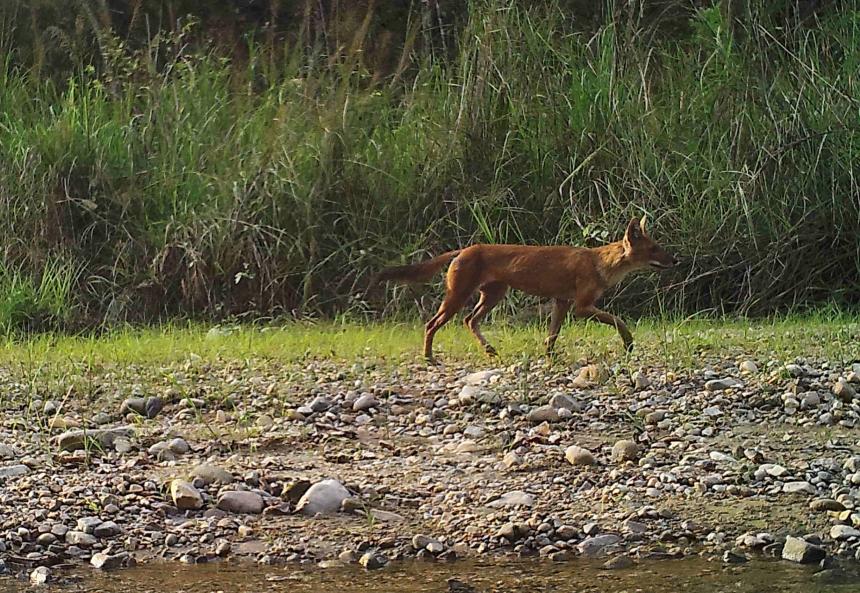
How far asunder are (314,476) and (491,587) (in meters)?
1.13

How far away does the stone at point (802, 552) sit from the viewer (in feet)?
12.3

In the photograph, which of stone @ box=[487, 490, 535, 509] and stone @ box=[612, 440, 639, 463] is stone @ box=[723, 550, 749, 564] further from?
stone @ box=[612, 440, 639, 463]

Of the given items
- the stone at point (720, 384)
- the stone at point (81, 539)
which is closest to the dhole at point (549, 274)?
the stone at point (720, 384)

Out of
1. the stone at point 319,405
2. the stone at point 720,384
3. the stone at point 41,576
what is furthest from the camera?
the stone at point 720,384

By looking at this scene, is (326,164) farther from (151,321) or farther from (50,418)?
(50,418)

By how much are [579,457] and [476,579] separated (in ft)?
3.50

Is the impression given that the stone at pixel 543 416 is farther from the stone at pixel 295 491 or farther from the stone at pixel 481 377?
the stone at pixel 295 491

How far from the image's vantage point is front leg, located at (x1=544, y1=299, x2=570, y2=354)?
6.21 metres

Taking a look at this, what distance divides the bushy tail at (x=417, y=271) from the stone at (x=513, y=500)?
7.86 feet

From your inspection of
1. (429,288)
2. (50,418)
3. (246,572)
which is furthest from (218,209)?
(246,572)

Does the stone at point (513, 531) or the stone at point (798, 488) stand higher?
the stone at point (798, 488)

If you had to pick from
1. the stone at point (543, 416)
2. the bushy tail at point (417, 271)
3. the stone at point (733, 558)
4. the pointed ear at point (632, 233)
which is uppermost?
the pointed ear at point (632, 233)

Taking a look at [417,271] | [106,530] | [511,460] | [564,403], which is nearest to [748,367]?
[564,403]

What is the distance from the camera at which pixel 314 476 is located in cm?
453
